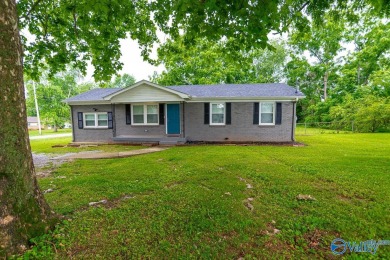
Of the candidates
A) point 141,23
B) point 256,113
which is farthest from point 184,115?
point 141,23

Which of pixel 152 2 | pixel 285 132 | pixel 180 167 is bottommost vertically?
pixel 180 167

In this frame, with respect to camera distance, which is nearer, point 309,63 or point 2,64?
point 2,64

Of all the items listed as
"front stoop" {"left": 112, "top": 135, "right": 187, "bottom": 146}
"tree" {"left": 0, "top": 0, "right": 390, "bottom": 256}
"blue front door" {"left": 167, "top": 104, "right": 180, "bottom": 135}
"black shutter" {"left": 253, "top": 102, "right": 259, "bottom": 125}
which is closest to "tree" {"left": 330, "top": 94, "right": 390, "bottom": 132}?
"black shutter" {"left": 253, "top": 102, "right": 259, "bottom": 125}

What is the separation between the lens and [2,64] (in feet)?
6.64

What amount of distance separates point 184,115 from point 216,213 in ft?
30.3

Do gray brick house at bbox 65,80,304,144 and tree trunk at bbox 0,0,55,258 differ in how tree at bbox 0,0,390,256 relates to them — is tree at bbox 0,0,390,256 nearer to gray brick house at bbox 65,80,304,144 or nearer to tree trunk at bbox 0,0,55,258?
tree trunk at bbox 0,0,55,258

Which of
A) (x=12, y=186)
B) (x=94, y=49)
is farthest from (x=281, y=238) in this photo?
(x=94, y=49)

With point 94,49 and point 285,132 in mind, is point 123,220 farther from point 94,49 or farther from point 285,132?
point 285,132

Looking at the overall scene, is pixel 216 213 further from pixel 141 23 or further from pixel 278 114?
pixel 278 114

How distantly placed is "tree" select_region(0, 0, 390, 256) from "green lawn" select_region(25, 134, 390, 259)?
20.4 inches

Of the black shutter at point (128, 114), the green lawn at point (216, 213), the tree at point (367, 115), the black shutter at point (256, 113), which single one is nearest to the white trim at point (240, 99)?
the black shutter at point (256, 113)

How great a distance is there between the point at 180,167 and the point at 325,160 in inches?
194

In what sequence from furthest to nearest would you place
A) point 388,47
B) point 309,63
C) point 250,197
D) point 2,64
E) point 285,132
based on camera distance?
point 309,63
point 388,47
point 285,132
point 250,197
point 2,64

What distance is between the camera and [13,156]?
2.11m
